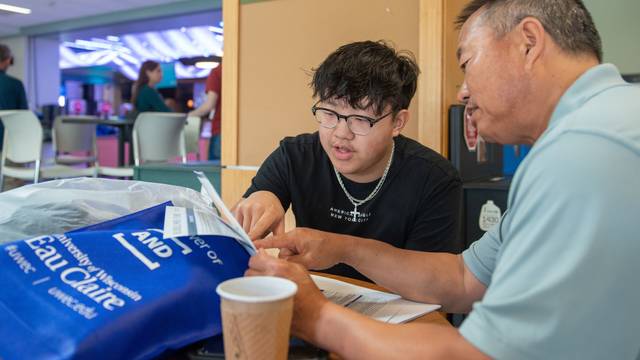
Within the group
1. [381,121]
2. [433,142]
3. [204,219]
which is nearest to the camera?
[204,219]

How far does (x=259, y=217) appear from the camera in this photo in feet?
4.37

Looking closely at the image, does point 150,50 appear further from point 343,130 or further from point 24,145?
point 343,130

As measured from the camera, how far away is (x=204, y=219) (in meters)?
0.92

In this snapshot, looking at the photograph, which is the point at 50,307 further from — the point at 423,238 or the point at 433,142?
the point at 433,142

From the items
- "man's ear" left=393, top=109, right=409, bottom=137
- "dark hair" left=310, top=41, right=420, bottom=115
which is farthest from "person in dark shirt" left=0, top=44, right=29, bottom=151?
"man's ear" left=393, top=109, right=409, bottom=137

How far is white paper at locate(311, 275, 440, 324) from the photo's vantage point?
1.00m

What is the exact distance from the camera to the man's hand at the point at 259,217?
4.14 feet

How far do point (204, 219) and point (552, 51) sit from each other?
606mm

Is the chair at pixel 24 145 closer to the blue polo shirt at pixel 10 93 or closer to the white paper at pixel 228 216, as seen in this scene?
the blue polo shirt at pixel 10 93

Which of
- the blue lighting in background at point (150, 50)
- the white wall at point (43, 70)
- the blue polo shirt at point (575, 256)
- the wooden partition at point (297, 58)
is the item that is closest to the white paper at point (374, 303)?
the blue polo shirt at point (575, 256)

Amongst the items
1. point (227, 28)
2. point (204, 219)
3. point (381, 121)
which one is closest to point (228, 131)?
point (227, 28)

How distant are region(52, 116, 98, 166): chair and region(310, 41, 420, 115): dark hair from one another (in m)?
4.81

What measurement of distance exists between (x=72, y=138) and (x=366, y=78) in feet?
17.1

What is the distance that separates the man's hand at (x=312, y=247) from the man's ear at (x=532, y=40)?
57cm
